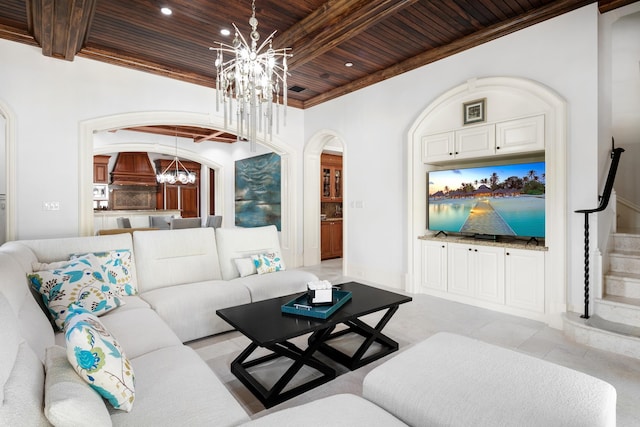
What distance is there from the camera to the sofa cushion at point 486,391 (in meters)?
1.30

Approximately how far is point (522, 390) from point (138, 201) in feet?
35.2

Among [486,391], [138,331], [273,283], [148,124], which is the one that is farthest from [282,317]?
[148,124]

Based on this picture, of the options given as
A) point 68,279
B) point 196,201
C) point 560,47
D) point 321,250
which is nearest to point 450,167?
point 560,47

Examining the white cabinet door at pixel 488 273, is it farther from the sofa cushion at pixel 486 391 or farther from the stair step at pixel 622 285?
the sofa cushion at pixel 486 391

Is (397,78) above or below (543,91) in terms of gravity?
above

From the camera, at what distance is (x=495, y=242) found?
3812 mm

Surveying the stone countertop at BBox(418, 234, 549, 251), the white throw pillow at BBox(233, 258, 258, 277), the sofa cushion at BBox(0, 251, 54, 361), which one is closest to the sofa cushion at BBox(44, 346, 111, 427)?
the sofa cushion at BBox(0, 251, 54, 361)

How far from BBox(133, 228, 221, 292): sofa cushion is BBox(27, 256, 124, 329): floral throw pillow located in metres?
0.52

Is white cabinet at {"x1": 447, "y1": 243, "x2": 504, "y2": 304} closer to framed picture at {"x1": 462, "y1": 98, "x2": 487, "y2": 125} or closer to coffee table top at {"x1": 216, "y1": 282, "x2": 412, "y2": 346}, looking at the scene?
framed picture at {"x1": 462, "y1": 98, "x2": 487, "y2": 125}

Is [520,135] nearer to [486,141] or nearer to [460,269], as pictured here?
[486,141]

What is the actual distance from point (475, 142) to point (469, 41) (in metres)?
1.15

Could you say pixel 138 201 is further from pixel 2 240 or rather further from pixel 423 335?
pixel 423 335

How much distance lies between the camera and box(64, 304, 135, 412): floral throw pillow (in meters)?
1.16

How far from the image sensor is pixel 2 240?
4.84m
